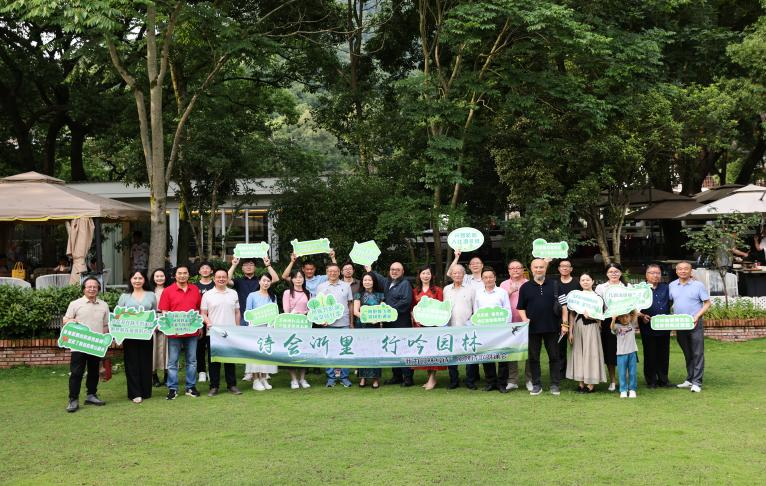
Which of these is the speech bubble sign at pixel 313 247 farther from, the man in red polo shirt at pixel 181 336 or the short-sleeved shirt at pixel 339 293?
the man in red polo shirt at pixel 181 336

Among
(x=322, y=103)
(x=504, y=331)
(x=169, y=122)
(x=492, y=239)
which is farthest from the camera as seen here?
(x=492, y=239)

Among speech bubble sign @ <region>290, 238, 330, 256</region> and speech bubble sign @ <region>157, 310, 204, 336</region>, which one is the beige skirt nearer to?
speech bubble sign @ <region>290, 238, 330, 256</region>

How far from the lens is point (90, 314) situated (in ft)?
30.2

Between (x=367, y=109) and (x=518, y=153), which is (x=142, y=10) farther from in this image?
(x=518, y=153)

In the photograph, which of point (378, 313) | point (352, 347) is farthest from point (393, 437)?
point (378, 313)

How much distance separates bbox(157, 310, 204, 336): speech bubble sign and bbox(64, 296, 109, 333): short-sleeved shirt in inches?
24.8

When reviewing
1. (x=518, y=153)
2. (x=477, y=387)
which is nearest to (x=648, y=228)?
(x=518, y=153)

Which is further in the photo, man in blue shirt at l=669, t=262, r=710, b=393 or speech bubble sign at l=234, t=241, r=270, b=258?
speech bubble sign at l=234, t=241, r=270, b=258

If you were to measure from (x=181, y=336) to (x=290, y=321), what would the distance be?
4.44ft

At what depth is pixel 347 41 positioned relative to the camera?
21.6m

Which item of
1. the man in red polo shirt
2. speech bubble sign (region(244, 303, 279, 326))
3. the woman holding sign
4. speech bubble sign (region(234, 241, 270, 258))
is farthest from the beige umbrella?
speech bubble sign (region(244, 303, 279, 326))

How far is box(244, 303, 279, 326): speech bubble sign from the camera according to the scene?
10008mm

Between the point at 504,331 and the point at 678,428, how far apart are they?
8.19 ft

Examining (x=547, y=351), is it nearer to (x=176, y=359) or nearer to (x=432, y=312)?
(x=432, y=312)
